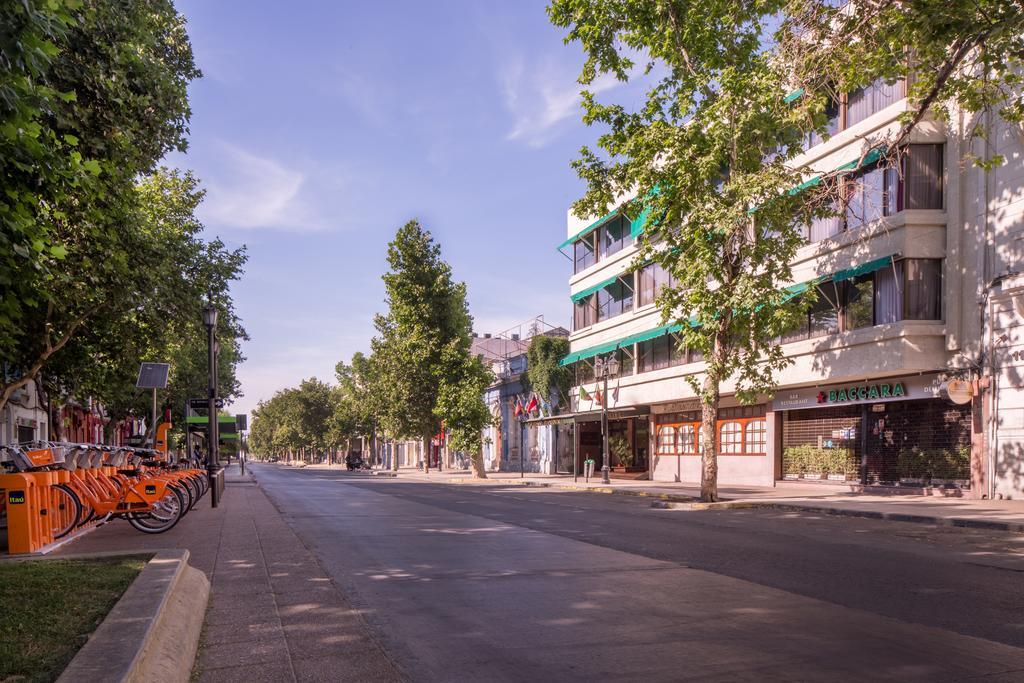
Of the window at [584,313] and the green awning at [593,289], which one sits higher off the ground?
the green awning at [593,289]

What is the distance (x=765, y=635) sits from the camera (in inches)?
235

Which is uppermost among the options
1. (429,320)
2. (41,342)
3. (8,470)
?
(429,320)

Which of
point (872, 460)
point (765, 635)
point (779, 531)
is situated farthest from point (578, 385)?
point (765, 635)

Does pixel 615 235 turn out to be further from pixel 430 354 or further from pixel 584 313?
pixel 430 354

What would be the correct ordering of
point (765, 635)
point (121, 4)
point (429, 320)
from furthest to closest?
point (429, 320), point (121, 4), point (765, 635)

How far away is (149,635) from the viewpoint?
183 inches

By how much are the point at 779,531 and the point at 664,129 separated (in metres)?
10.1

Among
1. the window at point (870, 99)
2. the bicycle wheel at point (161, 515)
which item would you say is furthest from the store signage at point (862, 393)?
the bicycle wheel at point (161, 515)

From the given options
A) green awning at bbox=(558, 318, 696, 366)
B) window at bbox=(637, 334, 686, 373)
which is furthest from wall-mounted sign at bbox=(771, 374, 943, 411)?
window at bbox=(637, 334, 686, 373)

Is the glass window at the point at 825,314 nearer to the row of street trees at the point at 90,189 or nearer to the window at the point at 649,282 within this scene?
the window at the point at 649,282

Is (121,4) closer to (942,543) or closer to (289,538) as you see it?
(289,538)

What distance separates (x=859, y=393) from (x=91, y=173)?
70.1 ft

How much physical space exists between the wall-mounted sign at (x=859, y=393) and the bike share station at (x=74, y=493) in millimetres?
A: 18440

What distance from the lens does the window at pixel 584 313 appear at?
41375 millimetres
